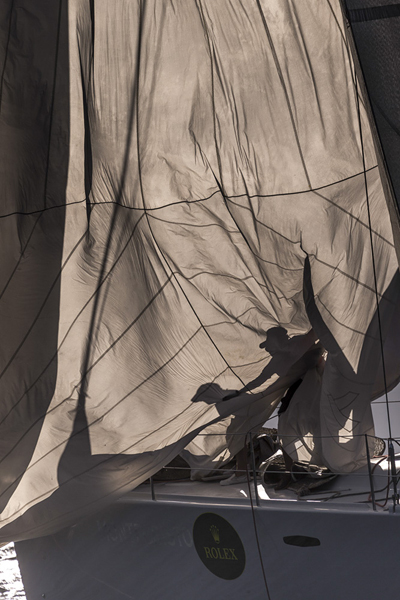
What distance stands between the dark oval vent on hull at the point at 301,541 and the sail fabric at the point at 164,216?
61 centimetres

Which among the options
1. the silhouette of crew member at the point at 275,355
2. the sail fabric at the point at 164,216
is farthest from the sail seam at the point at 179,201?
the silhouette of crew member at the point at 275,355

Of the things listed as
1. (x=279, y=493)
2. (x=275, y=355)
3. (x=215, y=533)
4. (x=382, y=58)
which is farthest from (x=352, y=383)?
(x=382, y=58)

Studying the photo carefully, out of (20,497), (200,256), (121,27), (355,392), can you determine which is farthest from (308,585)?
(121,27)

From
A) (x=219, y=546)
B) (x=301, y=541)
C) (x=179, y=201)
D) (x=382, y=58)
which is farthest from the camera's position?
(x=219, y=546)

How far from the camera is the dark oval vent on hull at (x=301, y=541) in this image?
2.61 meters

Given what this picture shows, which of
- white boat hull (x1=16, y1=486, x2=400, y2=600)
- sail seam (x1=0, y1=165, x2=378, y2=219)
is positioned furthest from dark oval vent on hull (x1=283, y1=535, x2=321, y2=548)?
sail seam (x1=0, y1=165, x2=378, y2=219)

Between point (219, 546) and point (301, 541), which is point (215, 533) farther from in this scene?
point (301, 541)

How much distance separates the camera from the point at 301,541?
265 centimetres

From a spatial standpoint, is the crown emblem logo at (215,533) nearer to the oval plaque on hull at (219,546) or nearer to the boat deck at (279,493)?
the oval plaque on hull at (219,546)

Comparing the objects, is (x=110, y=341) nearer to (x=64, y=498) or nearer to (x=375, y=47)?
(x=64, y=498)

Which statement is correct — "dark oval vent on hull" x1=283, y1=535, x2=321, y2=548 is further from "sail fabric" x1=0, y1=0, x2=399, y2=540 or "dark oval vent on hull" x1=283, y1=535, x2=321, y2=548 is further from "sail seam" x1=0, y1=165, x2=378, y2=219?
"sail seam" x1=0, y1=165, x2=378, y2=219

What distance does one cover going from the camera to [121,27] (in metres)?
2.29

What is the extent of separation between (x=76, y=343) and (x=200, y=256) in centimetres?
57

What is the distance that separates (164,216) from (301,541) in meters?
1.42
